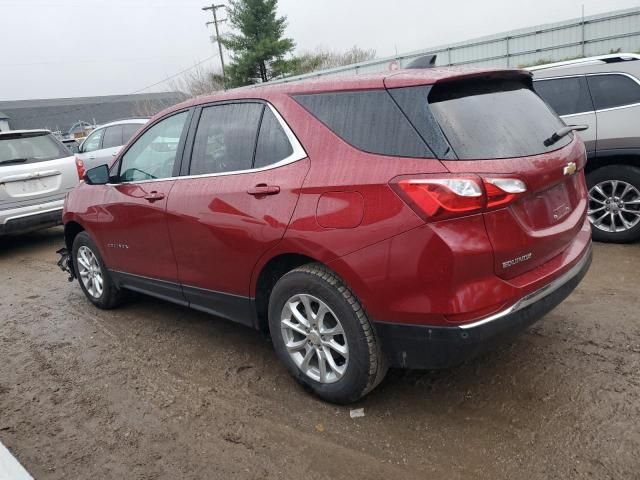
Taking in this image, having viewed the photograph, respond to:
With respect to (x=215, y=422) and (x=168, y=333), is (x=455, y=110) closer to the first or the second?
(x=215, y=422)

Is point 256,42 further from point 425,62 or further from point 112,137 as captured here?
point 425,62

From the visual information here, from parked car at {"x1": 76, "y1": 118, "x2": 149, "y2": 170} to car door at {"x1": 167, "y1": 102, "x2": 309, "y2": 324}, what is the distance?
7638 mm

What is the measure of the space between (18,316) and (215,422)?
3.10 meters

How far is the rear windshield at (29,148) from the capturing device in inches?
292

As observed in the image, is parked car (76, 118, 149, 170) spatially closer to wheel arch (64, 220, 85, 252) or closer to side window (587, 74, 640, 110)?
wheel arch (64, 220, 85, 252)

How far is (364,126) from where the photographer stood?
271cm

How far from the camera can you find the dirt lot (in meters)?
2.52

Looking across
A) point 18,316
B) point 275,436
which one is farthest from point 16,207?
point 275,436

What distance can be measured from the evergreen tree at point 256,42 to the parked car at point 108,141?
21.8m

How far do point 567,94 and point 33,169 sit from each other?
6894 mm

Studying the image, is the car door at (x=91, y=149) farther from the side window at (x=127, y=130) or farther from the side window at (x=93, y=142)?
the side window at (x=127, y=130)

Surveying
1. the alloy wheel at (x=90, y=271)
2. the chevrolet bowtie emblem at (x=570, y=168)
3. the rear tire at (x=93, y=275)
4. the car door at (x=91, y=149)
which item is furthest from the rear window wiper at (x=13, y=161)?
the chevrolet bowtie emblem at (x=570, y=168)

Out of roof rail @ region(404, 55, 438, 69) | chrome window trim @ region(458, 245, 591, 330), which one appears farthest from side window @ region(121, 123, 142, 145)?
chrome window trim @ region(458, 245, 591, 330)

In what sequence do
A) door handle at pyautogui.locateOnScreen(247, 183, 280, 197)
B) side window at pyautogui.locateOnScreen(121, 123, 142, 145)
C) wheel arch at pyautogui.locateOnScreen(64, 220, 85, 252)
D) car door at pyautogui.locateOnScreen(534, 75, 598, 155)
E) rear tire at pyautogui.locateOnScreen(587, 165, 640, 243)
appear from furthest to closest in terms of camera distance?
side window at pyautogui.locateOnScreen(121, 123, 142, 145) → car door at pyautogui.locateOnScreen(534, 75, 598, 155) → rear tire at pyautogui.locateOnScreen(587, 165, 640, 243) → wheel arch at pyautogui.locateOnScreen(64, 220, 85, 252) → door handle at pyautogui.locateOnScreen(247, 183, 280, 197)
